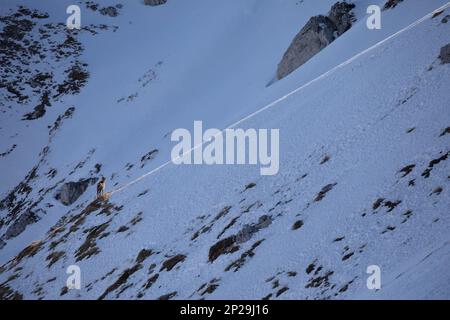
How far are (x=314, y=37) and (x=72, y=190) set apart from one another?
62.5 ft

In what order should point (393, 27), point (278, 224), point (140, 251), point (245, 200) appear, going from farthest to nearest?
1. point (393, 27)
2. point (140, 251)
3. point (245, 200)
4. point (278, 224)

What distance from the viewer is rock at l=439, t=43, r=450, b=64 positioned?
2459 centimetres

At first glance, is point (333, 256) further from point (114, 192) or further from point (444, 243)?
point (114, 192)

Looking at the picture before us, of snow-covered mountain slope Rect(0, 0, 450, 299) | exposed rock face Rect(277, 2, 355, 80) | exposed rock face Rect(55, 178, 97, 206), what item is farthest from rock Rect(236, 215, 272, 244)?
exposed rock face Rect(55, 178, 97, 206)

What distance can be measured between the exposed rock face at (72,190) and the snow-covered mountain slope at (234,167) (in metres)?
0.41

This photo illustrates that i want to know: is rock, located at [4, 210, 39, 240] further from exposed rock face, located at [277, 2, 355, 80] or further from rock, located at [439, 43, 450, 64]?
rock, located at [439, 43, 450, 64]

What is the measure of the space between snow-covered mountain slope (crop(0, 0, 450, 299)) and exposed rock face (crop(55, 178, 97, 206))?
41cm

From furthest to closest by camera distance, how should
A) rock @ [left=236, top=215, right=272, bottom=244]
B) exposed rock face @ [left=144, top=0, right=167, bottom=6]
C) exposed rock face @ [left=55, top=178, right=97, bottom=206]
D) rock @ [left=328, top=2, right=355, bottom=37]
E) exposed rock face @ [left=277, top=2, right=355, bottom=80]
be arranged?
exposed rock face @ [left=144, top=0, right=167, bottom=6]
exposed rock face @ [left=55, top=178, right=97, bottom=206]
rock @ [left=328, top=2, right=355, bottom=37]
exposed rock face @ [left=277, top=2, right=355, bottom=80]
rock @ [left=236, top=215, right=272, bottom=244]

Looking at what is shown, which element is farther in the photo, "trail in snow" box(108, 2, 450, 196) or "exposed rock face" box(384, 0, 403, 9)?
"exposed rock face" box(384, 0, 403, 9)

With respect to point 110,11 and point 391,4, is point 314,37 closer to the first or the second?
point 391,4

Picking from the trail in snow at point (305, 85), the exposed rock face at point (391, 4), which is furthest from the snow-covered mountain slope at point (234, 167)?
the exposed rock face at point (391, 4)

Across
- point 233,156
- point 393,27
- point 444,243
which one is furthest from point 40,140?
point 444,243

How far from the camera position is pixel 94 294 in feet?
82.1
